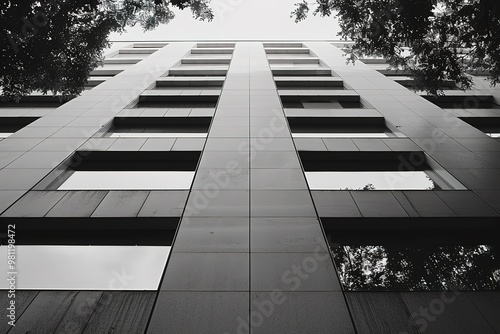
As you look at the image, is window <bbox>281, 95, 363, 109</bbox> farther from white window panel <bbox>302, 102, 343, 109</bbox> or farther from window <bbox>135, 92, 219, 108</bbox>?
window <bbox>135, 92, 219, 108</bbox>

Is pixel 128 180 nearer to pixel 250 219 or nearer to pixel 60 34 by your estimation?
pixel 250 219

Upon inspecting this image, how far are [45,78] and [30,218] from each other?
4740mm

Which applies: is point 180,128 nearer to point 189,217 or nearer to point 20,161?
point 20,161

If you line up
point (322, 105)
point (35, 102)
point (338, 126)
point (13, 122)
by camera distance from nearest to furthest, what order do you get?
point (338, 126)
point (13, 122)
point (322, 105)
point (35, 102)

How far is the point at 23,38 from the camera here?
26.5ft

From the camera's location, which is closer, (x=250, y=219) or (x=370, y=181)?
(x=250, y=219)

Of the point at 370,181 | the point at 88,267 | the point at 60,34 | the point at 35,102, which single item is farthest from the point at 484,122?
the point at 35,102

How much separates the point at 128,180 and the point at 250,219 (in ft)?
13.8

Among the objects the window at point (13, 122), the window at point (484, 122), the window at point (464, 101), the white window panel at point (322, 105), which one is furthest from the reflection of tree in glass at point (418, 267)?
the window at point (13, 122)

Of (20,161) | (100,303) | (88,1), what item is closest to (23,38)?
(88,1)

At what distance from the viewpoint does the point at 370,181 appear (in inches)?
330

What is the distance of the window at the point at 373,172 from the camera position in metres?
8.12

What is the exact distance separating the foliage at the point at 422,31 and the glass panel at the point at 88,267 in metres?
8.93

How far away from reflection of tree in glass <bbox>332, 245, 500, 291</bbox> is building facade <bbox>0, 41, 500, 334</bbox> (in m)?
0.04
